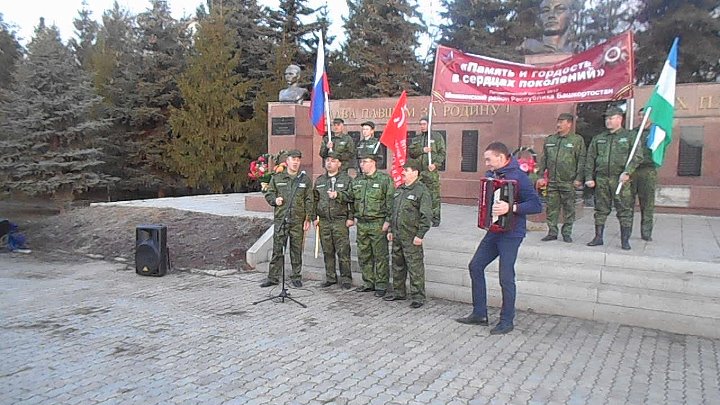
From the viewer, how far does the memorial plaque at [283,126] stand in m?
12.3

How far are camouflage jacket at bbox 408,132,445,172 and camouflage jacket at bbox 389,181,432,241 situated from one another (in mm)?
2667

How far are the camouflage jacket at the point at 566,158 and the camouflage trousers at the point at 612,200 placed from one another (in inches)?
13.1

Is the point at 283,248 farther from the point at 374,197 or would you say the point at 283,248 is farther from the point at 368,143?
the point at 368,143

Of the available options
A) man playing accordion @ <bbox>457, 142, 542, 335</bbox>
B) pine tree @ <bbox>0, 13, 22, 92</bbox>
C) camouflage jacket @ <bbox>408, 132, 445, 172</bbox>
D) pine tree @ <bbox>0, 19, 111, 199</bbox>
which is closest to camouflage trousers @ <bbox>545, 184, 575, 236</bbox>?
camouflage jacket @ <bbox>408, 132, 445, 172</bbox>

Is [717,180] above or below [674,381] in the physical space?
above

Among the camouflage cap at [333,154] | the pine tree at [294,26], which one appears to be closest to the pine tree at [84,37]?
the pine tree at [294,26]

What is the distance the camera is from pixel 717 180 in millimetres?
10656

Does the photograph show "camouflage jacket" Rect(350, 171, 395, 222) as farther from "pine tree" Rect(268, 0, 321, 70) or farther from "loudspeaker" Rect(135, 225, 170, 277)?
"pine tree" Rect(268, 0, 321, 70)

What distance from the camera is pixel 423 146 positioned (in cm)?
917

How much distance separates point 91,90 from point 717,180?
1905 centimetres

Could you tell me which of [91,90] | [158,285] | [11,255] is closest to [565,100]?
[158,285]

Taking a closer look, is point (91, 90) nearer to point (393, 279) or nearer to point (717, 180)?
point (393, 279)

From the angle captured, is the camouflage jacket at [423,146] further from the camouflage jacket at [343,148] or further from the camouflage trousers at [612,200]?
the camouflage trousers at [612,200]

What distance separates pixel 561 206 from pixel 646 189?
1107mm
